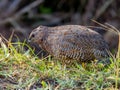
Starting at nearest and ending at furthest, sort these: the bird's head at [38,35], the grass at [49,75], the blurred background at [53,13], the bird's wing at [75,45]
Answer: the grass at [49,75]
the bird's wing at [75,45]
the bird's head at [38,35]
the blurred background at [53,13]

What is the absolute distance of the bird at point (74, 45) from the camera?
6.92 meters

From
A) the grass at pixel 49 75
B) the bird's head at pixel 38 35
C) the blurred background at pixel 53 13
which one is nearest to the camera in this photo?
the grass at pixel 49 75

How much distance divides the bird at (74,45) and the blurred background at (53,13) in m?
6.11

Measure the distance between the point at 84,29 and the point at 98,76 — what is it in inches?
48.9

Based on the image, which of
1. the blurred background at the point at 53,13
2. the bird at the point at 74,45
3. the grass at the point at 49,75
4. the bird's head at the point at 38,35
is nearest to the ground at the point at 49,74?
the grass at the point at 49,75

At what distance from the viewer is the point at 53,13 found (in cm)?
1466

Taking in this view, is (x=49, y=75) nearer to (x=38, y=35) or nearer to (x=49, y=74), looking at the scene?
(x=49, y=74)

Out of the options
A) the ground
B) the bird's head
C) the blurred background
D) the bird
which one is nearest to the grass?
the ground

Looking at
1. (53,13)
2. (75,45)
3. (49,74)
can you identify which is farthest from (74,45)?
(53,13)

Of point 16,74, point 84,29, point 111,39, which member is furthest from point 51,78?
point 111,39

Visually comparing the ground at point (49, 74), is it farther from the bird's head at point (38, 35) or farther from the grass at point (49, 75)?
the bird's head at point (38, 35)

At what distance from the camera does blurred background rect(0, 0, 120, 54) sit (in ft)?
44.3

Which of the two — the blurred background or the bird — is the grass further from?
the blurred background

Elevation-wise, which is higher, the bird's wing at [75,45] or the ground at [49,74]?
the bird's wing at [75,45]
